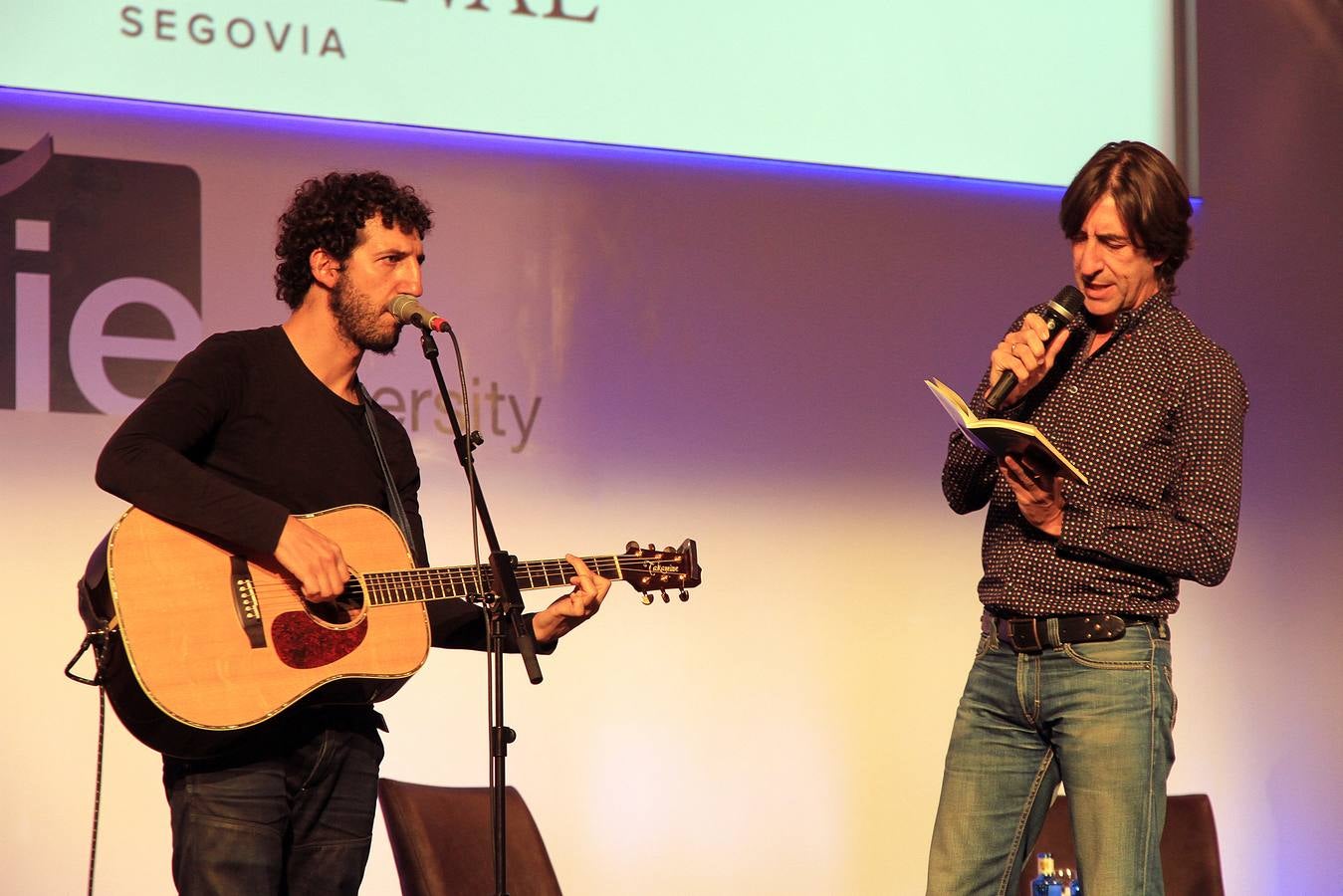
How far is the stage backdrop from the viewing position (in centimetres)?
396

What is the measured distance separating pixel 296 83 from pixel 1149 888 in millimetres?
3055

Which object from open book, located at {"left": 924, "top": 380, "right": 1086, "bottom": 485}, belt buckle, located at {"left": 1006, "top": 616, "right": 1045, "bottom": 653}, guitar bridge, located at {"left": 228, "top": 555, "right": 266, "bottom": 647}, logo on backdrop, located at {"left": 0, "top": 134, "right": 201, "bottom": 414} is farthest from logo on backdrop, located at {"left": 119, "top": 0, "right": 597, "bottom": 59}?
belt buckle, located at {"left": 1006, "top": 616, "right": 1045, "bottom": 653}

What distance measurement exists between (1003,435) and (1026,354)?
217 mm

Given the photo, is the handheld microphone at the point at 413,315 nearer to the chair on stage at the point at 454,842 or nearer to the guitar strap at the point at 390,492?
the guitar strap at the point at 390,492

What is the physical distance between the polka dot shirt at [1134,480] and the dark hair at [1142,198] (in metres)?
0.11

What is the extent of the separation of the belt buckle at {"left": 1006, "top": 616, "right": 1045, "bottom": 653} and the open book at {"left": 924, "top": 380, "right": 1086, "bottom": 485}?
0.92 feet

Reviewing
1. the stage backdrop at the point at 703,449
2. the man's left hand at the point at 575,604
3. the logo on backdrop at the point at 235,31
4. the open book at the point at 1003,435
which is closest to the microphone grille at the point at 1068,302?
the open book at the point at 1003,435

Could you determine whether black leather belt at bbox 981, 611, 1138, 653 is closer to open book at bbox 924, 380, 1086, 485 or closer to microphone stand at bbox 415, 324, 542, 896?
open book at bbox 924, 380, 1086, 485

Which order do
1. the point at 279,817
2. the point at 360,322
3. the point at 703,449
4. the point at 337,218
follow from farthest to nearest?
the point at 703,449 → the point at 337,218 → the point at 360,322 → the point at 279,817

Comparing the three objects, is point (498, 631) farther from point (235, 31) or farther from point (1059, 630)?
point (235, 31)

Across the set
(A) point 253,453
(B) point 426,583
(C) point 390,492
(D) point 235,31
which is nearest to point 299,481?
(A) point 253,453

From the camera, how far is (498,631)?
8.46ft

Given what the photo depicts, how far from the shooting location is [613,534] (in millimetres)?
4484

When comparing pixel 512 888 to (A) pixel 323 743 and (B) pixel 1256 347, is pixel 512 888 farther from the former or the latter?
(B) pixel 1256 347
